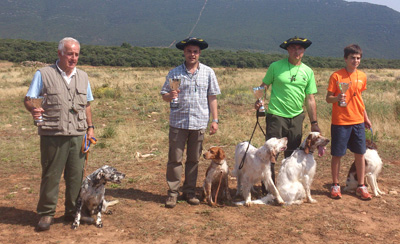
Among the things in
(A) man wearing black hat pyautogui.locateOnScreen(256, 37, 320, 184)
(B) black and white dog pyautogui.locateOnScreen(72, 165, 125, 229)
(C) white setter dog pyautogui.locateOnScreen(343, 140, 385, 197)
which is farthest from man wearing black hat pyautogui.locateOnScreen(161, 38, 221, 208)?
(C) white setter dog pyautogui.locateOnScreen(343, 140, 385, 197)

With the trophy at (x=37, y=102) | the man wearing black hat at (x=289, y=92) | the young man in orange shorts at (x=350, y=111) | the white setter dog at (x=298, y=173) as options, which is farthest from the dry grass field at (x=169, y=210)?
the trophy at (x=37, y=102)

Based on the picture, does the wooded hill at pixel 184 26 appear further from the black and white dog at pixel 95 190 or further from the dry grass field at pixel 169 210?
the black and white dog at pixel 95 190

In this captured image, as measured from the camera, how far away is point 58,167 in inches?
159

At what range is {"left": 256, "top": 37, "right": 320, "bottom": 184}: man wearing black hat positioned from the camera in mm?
4922

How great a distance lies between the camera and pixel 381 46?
159 metres

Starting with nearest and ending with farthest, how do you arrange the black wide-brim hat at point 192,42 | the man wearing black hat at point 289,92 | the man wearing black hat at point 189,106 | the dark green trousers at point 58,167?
the dark green trousers at point 58,167
the black wide-brim hat at point 192,42
the man wearing black hat at point 189,106
the man wearing black hat at point 289,92

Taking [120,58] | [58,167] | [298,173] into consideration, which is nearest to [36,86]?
[58,167]

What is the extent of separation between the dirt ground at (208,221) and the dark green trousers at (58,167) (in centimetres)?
34

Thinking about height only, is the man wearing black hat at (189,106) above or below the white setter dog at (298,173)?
above

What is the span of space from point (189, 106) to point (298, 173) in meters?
1.71

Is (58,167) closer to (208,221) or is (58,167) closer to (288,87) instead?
(208,221)

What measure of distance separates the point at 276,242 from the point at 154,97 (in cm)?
1197

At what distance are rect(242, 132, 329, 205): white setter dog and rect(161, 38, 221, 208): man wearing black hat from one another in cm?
112

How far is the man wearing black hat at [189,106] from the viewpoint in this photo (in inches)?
188
